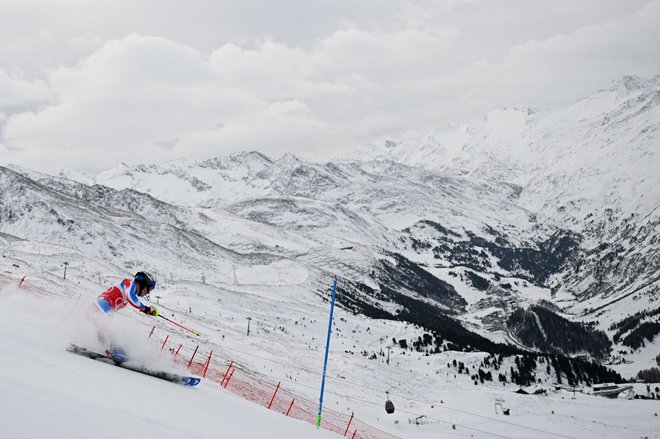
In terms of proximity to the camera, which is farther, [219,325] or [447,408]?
[219,325]

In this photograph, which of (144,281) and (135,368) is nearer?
(135,368)

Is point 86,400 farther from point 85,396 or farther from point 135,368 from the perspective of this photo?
point 135,368

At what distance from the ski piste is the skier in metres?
0.20

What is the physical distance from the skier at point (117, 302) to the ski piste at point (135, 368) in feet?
0.67

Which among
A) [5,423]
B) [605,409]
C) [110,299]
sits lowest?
[5,423]

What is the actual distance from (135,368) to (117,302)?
1967mm

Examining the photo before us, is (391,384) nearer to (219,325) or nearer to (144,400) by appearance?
(219,325)

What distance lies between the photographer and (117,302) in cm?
1456

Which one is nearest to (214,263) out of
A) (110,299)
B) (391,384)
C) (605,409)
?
(391,384)

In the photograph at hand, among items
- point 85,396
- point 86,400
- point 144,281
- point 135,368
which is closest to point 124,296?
point 144,281

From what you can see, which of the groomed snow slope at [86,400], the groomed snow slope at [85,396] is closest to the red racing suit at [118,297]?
A: the groomed snow slope at [85,396]

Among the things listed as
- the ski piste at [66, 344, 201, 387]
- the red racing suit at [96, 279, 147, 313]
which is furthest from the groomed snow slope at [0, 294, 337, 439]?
the red racing suit at [96, 279, 147, 313]

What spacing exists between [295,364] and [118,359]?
47.7 meters

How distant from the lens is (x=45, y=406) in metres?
7.50
